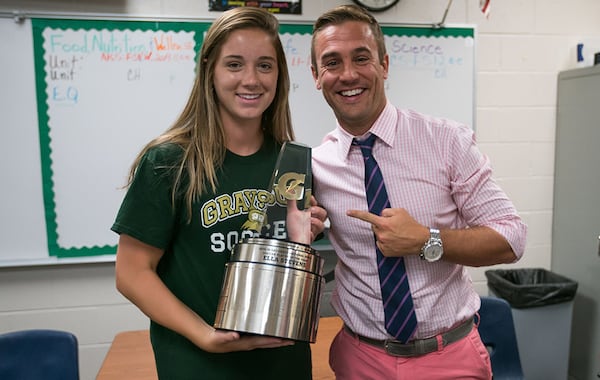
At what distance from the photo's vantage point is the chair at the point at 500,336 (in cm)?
170

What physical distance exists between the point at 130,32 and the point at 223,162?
53.2 inches

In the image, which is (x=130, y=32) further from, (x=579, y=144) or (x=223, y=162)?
(x=579, y=144)

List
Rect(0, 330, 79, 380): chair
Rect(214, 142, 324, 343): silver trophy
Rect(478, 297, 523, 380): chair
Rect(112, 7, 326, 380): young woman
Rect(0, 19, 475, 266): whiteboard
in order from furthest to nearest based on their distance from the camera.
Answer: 1. Rect(0, 19, 475, 266): whiteboard
2. Rect(478, 297, 523, 380): chair
3. Rect(0, 330, 79, 380): chair
4. Rect(112, 7, 326, 380): young woman
5. Rect(214, 142, 324, 343): silver trophy

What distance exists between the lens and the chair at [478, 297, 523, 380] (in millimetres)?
1697

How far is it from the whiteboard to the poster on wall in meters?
0.08

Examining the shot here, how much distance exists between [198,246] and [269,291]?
9.4 inches

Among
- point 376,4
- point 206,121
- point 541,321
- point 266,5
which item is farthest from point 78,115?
point 541,321

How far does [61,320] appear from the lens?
223cm

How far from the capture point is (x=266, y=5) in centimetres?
221

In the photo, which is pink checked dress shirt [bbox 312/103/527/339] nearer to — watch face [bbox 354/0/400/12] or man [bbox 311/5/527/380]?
man [bbox 311/5/527/380]

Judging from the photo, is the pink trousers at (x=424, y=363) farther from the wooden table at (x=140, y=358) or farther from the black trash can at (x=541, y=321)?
the black trash can at (x=541, y=321)

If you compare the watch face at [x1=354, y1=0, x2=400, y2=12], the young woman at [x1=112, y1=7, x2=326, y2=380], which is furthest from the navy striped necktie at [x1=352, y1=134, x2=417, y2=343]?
the watch face at [x1=354, y1=0, x2=400, y2=12]

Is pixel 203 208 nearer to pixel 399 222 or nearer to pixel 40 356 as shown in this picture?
pixel 399 222

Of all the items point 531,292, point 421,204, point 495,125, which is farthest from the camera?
point 495,125
